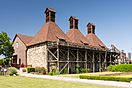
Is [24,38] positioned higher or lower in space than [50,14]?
lower

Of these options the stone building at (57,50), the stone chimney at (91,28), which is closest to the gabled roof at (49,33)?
the stone building at (57,50)

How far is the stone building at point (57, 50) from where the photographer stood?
36769 millimetres

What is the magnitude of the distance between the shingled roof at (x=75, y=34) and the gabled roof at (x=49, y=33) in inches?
162

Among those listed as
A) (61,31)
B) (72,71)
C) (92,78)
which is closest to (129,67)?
(72,71)

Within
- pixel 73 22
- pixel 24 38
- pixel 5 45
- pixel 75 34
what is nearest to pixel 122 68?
pixel 75 34

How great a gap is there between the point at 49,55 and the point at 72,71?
6.24 metres

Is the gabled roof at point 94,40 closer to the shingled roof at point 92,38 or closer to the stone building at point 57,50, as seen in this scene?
the shingled roof at point 92,38

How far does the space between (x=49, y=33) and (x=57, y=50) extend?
205 inches

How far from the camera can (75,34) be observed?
46625 mm

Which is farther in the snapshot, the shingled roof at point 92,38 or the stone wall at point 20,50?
the shingled roof at point 92,38

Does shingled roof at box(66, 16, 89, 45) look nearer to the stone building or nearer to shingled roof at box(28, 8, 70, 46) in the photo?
the stone building

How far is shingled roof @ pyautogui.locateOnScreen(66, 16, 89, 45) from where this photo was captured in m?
44.8

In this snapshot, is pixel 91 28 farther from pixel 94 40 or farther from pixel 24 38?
pixel 24 38

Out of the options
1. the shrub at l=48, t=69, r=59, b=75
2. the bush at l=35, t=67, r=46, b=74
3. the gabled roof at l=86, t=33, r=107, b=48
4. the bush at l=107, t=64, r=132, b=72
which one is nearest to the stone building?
the gabled roof at l=86, t=33, r=107, b=48
